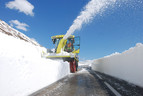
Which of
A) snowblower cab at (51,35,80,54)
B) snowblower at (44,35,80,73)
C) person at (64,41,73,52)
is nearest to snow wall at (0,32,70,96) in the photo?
snowblower at (44,35,80,73)

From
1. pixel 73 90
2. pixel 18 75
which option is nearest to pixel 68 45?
pixel 73 90

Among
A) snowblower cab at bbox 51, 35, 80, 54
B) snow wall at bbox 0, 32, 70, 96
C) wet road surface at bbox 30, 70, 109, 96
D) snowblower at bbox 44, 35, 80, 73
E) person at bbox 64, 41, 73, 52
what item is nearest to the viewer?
snow wall at bbox 0, 32, 70, 96

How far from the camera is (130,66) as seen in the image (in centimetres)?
545

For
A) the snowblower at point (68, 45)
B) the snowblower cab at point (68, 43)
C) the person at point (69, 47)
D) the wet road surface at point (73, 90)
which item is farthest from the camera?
the person at point (69, 47)

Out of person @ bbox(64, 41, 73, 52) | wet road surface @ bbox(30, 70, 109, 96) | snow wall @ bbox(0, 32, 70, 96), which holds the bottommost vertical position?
wet road surface @ bbox(30, 70, 109, 96)

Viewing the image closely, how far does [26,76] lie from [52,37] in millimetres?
10795

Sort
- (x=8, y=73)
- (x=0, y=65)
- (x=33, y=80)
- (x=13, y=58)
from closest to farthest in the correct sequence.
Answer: (x=0, y=65)
(x=8, y=73)
(x=13, y=58)
(x=33, y=80)

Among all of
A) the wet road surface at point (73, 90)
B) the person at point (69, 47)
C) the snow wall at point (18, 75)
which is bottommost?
the wet road surface at point (73, 90)

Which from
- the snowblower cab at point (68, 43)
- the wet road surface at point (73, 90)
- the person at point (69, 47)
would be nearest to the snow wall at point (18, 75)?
the wet road surface at point (73, 90)

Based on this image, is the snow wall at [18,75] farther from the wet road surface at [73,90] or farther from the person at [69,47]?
the person at [69,47]

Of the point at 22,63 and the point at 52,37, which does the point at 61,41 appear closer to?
the point at 52,37

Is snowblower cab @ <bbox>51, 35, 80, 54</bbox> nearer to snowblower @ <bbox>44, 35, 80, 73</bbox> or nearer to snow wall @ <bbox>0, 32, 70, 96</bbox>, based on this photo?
snowblower @ <bbox>44, 35, 80, 73</bbox>

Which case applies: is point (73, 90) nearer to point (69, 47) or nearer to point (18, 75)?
point (18, 75)

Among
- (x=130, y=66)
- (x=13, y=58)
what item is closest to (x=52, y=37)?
(x=130, y=66)
